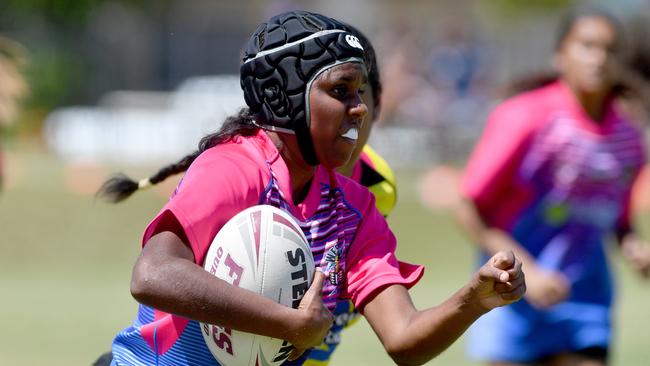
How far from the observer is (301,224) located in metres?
3.74

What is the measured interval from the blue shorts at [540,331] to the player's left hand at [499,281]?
10.2ft

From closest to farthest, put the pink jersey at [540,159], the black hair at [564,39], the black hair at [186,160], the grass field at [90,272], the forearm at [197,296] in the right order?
the forearm at [197,296]
the black hair at [186,160]
the pink jersey at [540,159]
the black hair at [564,39]
the grass field at [90,272]

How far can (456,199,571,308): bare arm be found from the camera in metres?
6.19

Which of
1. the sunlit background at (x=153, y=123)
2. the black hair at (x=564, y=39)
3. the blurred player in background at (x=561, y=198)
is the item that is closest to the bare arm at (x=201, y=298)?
the sunlit background at (x=153, y=123)

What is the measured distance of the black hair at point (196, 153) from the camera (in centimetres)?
379

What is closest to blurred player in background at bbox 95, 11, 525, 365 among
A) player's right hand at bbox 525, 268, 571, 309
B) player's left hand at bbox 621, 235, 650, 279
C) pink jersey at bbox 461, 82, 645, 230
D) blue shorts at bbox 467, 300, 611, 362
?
player's right hand at bbox 525, 268, 571, 309

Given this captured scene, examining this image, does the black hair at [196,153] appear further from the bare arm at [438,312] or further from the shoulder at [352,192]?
the bare arm at [438,312]

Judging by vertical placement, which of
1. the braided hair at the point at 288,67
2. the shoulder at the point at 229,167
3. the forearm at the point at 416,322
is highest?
the braided hair at the point at 288,67

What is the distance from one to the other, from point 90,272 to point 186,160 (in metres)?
9.07

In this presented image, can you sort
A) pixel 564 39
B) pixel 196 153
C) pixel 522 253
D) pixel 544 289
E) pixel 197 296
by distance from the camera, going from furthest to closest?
pixel 564 39 < pixel 522 253 < pixel 544 289 < pixel 196 153 < pixel 197 296

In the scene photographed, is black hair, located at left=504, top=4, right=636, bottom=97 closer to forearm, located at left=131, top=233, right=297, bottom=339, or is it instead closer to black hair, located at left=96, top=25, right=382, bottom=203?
black hair, located at left=96, top=25, right=382, bottom=203

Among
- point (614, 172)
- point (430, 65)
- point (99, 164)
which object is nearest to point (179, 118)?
point (99, 164)

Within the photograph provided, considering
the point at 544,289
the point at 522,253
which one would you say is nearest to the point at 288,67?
the point at 544,289

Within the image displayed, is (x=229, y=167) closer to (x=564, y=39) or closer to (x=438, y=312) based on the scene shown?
(x=438, y=312)
